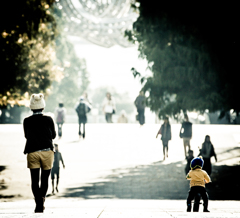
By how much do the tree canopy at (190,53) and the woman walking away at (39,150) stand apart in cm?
853

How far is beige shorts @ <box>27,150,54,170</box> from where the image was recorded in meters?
6.19

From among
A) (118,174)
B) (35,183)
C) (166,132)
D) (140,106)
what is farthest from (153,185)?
(140,106)

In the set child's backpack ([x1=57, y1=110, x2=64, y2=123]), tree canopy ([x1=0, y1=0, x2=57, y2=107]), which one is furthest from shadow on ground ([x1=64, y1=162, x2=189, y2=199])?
child's backpack ([x1=57, y1=110, x2=64, y2=123])

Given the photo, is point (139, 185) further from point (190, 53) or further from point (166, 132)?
point (166, 132)

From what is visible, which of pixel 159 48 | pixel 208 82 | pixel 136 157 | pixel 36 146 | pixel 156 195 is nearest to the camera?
pixel 36 146

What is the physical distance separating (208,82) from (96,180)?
473cm

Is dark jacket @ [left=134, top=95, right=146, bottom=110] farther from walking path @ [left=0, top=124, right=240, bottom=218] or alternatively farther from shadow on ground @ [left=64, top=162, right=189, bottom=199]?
shadow on ground @ [left=64, top=162, right=189, bottom=199]

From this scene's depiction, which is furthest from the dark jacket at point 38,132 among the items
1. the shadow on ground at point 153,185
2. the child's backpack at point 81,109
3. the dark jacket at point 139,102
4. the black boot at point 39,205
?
the dark jacket at point 139,102

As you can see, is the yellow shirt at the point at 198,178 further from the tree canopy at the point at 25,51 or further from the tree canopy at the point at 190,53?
the tree canopy at the point at 25,51

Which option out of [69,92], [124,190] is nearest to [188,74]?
[124,190]

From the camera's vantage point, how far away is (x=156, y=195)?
1176cm

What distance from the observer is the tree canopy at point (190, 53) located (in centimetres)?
1367

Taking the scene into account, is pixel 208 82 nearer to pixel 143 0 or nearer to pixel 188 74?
pixel 188 74

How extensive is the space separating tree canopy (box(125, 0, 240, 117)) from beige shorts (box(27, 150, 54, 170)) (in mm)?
8650
